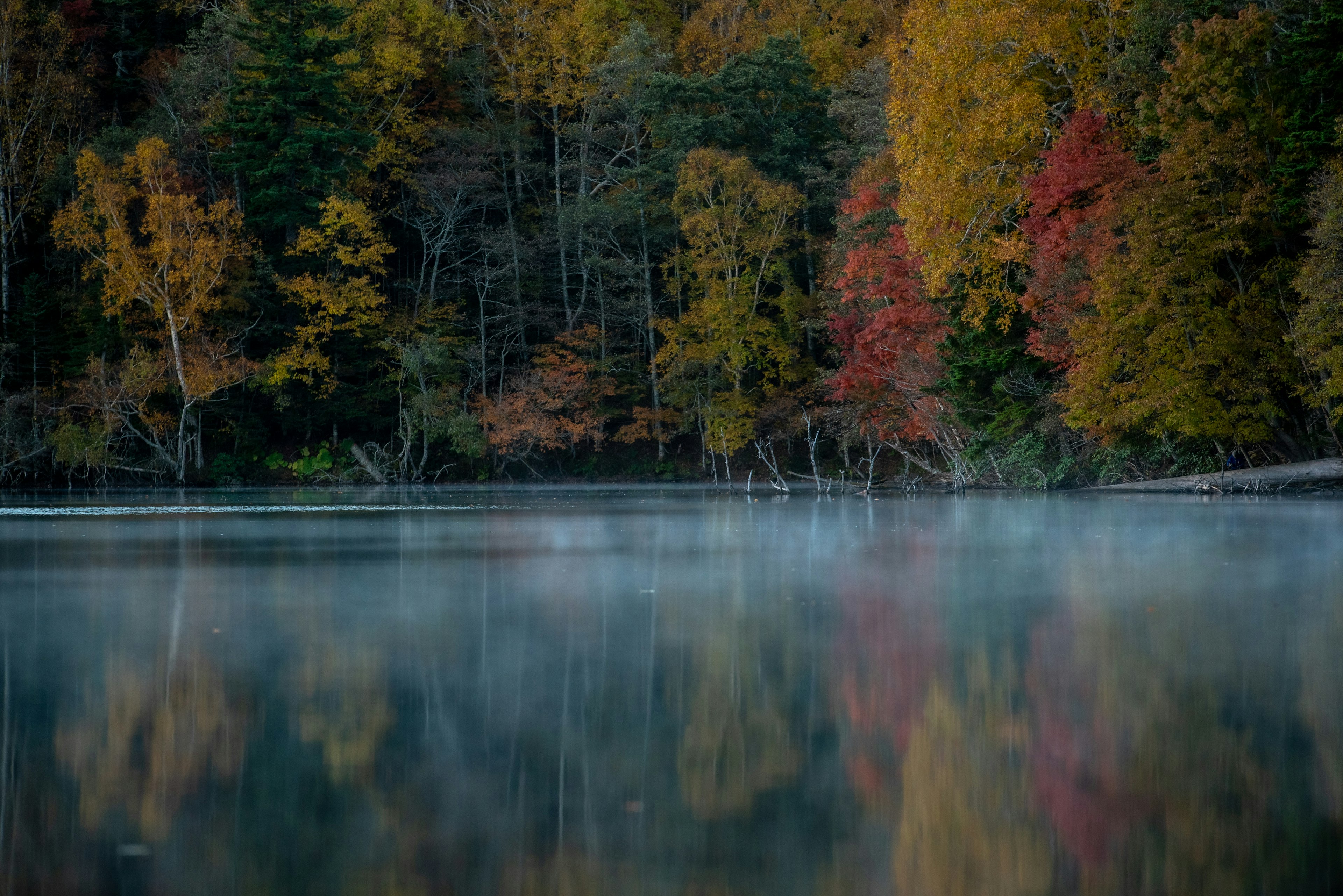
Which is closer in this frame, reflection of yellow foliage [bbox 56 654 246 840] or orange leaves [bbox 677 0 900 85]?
reflection of yellow foliage [bbox 56 654 246 840]

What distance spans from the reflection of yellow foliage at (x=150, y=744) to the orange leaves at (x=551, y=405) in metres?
34.6

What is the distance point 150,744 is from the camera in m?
Answer: 4.64

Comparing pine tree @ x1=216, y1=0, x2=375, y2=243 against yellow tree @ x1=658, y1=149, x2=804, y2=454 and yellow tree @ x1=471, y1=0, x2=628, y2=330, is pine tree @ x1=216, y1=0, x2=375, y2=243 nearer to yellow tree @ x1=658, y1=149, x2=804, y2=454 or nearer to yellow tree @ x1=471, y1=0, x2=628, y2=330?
yellow tree @ x1=471, y1=0, x2=628, y2=330

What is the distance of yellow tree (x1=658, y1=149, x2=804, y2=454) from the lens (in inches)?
1570

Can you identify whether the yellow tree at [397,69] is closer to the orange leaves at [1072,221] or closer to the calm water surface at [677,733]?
the orange leaves at [1072,221]

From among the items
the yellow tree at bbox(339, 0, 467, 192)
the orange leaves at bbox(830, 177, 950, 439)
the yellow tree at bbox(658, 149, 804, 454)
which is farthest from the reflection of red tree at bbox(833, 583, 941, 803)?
the yellow tree at bbox(339, 0, 467, 192)

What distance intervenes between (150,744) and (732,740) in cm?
218

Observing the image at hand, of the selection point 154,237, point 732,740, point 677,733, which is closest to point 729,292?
point 154,237

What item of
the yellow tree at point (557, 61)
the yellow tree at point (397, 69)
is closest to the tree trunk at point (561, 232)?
the yellow tree at point (557, 61)

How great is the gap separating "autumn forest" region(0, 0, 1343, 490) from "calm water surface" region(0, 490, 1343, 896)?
19.1 metres

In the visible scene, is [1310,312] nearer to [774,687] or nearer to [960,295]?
[960,295]

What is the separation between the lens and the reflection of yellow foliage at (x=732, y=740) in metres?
3.94

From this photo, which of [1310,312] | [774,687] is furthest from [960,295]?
[774,687]

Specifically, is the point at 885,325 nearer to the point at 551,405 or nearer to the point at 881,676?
the point at 551,405
